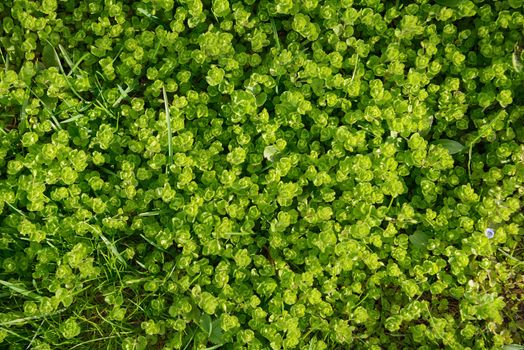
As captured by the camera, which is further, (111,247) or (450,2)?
(450,2)

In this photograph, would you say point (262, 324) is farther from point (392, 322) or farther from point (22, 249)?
point (22, 249)

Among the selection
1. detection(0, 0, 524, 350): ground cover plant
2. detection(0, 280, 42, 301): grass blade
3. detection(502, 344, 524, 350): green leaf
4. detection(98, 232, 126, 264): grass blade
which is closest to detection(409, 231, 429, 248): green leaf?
detection(0, 0, 524, 350): ground cover plant

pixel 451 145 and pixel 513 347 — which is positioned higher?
pixel 451 145

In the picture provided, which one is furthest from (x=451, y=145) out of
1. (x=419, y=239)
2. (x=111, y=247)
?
(x=111, y=247)

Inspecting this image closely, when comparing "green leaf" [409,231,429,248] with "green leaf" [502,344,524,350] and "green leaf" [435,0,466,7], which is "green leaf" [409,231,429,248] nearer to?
"green leaf" [502,344,524,350]

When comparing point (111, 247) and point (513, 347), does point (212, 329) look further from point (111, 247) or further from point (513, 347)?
point (513, 347)

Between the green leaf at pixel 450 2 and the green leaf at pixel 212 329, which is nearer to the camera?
the green leaf at pixel 212 329

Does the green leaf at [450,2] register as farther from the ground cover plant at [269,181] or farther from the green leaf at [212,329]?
the green leaf at [212,329]

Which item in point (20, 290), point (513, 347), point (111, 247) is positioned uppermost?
point (111, 247)

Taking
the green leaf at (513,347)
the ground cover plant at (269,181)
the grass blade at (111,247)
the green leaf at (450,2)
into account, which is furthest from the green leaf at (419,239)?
the grass blade at (111,247)
